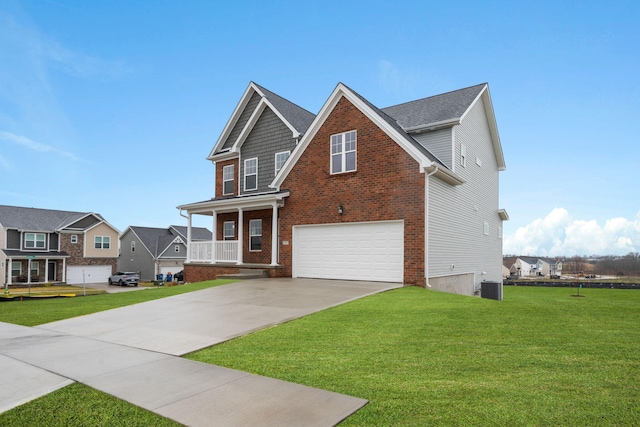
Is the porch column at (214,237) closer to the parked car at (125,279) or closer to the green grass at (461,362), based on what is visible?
the green grass at (461,362)

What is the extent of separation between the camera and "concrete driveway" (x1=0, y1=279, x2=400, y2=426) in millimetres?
4031

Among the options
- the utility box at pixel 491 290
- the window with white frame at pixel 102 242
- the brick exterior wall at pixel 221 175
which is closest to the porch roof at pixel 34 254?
the window with white frame at pixel 102 242

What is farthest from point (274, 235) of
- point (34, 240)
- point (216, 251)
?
point (34, 240)

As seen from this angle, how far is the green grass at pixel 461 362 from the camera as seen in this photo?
3.83 metres

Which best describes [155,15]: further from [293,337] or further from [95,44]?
[293,337]

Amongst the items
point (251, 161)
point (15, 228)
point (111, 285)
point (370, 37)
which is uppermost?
point (370, 37)

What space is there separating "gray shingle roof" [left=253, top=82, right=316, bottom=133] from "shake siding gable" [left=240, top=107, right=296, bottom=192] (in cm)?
42

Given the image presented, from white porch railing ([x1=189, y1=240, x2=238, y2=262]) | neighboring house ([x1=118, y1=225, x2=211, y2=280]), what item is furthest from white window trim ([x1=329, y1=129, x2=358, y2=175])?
neighboring house ([x1=118, y1=225, x2=211, y2=280])

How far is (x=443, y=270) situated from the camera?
15211 millimetres

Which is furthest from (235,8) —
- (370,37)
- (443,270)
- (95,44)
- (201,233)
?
(201,233)

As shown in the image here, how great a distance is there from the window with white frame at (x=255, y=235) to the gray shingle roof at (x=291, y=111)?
5104 millimetres

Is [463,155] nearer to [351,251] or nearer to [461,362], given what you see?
[351,251]

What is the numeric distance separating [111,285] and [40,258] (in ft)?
24.9

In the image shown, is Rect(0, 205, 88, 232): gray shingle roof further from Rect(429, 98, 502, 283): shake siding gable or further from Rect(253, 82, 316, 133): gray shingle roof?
Rect(429, 98, 502, 283): shake siding gable
